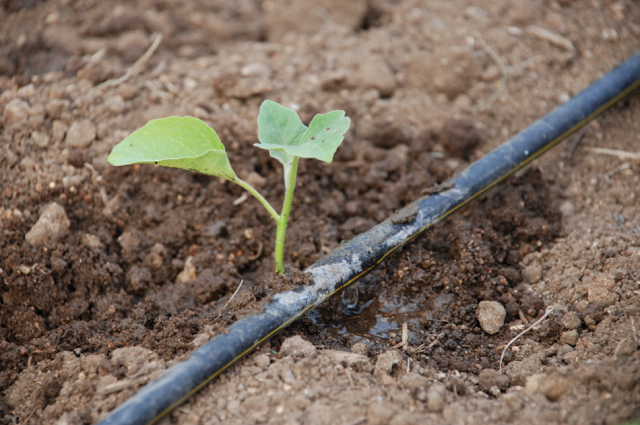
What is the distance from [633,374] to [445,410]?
54cm

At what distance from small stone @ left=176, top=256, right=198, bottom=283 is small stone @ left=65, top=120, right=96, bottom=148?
76cm

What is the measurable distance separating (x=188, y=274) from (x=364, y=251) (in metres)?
0.78

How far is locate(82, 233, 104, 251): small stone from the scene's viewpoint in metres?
1.89

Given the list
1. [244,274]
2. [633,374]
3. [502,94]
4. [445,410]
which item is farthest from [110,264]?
[502,94]

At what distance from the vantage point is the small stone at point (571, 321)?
161 cm

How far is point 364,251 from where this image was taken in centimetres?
173

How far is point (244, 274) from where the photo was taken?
199 centimetres

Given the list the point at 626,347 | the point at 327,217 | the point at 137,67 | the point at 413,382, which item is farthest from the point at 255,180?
the point at 626,347

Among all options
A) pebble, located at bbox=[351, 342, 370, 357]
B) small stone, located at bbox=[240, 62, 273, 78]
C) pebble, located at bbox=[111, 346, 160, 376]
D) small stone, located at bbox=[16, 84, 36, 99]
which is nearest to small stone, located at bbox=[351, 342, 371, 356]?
pebble, located at bbox=[351, 342, 370, 357]

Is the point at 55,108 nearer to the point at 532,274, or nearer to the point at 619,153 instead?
the point at 532,274

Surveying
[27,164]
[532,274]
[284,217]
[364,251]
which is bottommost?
[532,274]

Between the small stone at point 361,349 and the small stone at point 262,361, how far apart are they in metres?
0.31

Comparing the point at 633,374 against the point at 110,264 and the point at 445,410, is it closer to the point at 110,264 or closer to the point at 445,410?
the point at 445,410

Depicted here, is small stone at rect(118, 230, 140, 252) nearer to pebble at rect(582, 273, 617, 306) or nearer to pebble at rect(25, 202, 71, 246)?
pebble at rect(25, 202, 71, 246)
